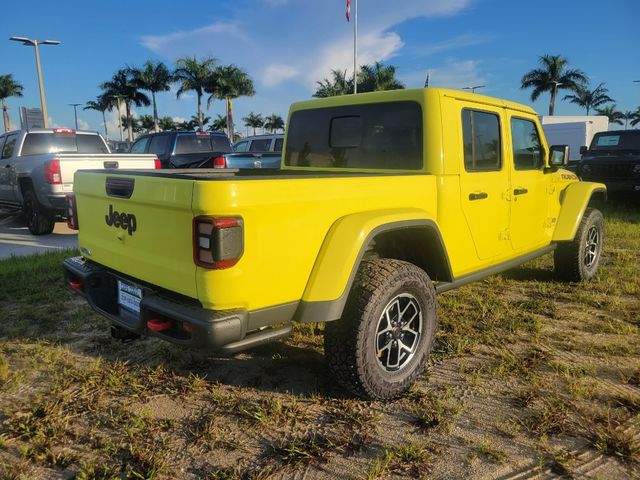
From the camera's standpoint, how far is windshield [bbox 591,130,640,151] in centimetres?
1127

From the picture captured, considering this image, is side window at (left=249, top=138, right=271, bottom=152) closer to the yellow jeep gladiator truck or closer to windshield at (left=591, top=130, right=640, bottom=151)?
windshield at (left=591, top=130, right=640, bottom=151)

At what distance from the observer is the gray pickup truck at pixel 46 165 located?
7.52 meters

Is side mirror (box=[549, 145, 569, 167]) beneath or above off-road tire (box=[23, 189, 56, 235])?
above

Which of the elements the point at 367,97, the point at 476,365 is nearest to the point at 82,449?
the point at 476,365

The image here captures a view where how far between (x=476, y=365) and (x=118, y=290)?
240cm

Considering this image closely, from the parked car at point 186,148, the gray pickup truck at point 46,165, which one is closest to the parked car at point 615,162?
the parked car at point 186,148

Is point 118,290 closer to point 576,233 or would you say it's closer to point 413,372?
point 413,372

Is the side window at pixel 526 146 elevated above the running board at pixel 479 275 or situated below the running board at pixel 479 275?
above

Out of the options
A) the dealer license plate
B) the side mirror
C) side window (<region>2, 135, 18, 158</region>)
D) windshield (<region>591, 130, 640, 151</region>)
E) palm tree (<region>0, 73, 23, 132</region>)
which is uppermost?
palm tree (<region>0, 73, 23, 132</region>)

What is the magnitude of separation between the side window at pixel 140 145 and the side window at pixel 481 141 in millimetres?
10403

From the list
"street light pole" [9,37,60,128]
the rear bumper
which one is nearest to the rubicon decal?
the rear bumper

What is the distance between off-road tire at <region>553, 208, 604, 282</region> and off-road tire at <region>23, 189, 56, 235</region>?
771 centimetres

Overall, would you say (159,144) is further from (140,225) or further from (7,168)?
(140,225)

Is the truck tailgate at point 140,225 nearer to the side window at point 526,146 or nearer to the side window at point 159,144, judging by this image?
the side window at point 526,146
